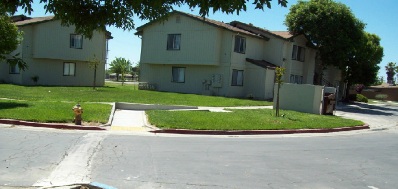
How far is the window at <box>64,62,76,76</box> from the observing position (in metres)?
34.5

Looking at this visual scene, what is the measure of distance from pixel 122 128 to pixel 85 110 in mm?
3161

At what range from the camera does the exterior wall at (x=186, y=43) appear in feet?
98.8

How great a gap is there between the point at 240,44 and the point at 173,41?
5.52 m

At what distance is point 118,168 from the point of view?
23.7 feet

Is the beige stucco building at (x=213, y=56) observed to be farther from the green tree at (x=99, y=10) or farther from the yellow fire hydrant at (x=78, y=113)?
the green tree at (x=99, y=10)

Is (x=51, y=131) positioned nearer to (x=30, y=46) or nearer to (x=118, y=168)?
(x=118, y=168)

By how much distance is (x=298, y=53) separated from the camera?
116 feet

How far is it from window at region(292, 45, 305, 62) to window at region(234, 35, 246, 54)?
18.5 ft

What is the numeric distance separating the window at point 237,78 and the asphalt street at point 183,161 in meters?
18.7

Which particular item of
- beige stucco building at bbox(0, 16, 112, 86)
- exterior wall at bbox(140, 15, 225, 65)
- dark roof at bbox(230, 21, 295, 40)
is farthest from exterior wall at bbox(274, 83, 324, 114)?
beige stucco building at bbox(0, 16, 112, 86)

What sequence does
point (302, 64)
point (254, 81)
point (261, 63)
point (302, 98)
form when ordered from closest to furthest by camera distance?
1. point (302, 98)
2. point (254, 81)
3. point (261, 63)
4. point (302, 64)

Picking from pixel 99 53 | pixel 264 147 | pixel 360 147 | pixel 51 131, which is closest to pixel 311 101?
pixel 360 147

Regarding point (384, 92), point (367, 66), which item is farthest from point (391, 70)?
point (367, 66)

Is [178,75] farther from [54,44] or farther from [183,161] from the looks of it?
[183,161]
